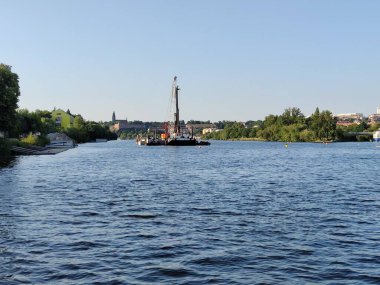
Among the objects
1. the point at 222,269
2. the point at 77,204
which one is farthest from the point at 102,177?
the point at 222,269

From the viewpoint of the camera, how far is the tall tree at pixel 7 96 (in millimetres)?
102062

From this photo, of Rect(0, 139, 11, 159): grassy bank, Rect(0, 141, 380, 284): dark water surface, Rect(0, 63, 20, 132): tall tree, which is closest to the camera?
Rect(0, 141, 380, 284): dark water surface

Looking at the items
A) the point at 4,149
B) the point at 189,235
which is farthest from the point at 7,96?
the point at 189,235

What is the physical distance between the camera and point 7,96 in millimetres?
103250

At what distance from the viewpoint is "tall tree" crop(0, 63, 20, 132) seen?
102062 millimetres

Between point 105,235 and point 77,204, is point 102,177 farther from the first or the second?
point 105,235

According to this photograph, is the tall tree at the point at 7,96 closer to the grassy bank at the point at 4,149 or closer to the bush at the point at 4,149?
the grassy bank at the point at 4,149

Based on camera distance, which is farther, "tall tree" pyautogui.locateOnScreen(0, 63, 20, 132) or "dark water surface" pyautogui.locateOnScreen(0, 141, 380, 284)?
"tall tree" pyautogui.locateOnScreen(0, 63, 20, 132)

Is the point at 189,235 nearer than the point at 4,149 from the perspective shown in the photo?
Yes

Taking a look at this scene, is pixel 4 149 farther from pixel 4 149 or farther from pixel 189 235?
pixel 189 235

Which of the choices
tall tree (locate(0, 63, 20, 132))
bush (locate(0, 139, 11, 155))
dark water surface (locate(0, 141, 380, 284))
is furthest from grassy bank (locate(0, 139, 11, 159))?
dark water surface (locate(0, 141, 380, 284))

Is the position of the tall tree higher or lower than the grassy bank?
higher

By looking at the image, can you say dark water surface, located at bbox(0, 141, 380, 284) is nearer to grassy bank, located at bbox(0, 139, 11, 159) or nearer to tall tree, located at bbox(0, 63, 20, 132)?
grassy bank, located at bbox(0, 139, 11, 159)

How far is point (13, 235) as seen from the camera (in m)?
26.3
